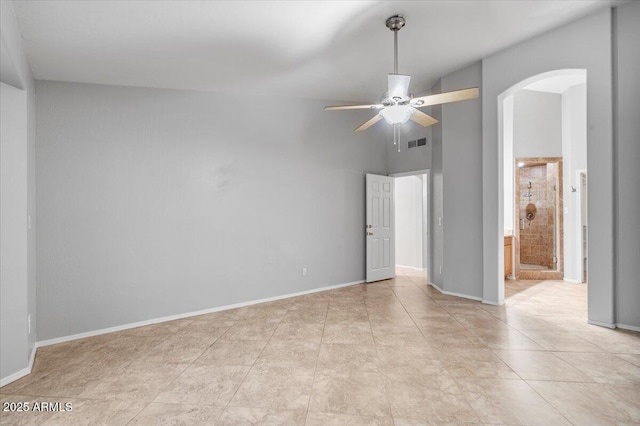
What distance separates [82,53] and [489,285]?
5.58 m

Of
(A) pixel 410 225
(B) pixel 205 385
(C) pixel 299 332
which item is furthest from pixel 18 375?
(A) pixel 410 225

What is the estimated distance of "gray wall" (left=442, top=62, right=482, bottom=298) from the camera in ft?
15.2

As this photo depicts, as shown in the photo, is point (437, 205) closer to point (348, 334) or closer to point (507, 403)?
point (348, 334)

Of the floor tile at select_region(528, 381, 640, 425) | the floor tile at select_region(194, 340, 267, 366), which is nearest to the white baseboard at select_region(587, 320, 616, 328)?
the floor tile at select_region(528, 381, 640, 425)

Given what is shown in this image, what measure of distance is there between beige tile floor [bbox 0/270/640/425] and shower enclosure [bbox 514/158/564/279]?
2.45 m

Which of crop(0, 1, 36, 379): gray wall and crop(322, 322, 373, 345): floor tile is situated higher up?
crop(0, 1, 36, 379): gray wall

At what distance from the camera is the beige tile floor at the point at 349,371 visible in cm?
211

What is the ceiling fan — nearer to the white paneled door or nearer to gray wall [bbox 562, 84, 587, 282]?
the white paneled door

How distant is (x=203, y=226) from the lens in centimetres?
444

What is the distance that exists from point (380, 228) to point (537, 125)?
3.69 metres

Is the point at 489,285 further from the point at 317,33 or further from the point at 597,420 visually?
the point at 317,33

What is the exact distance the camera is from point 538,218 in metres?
6.61

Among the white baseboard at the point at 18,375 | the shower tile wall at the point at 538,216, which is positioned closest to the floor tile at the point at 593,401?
the white baseboard at the point at 18,375

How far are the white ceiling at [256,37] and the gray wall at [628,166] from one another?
0.43m
